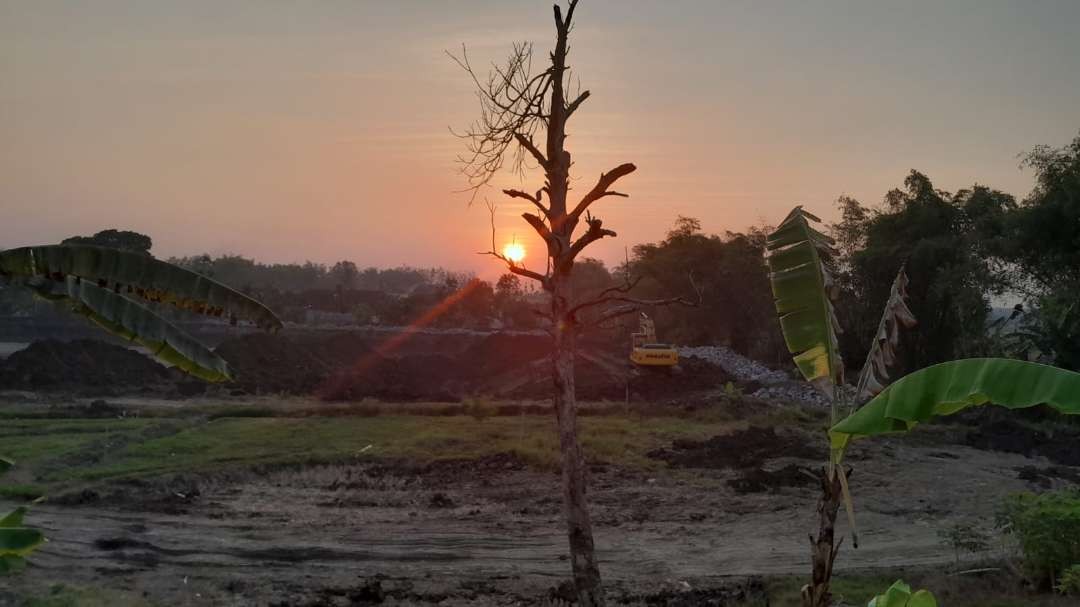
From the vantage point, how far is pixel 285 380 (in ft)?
121

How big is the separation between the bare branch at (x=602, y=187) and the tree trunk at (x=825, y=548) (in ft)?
10.9

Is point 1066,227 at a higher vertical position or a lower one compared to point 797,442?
higher

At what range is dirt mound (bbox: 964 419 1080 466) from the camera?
20859 millimetres

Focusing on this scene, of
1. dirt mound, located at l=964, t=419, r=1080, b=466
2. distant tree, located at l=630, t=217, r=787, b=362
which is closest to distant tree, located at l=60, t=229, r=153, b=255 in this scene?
distant tree, located at l=630, t=217, r=787, b=362

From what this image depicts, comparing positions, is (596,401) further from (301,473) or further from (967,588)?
(967,588)

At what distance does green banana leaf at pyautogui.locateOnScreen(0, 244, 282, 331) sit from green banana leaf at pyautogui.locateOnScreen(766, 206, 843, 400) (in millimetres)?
4213

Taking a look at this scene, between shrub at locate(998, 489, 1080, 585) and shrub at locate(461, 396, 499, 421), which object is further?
shrub at locate(461, 396, 499, 421)

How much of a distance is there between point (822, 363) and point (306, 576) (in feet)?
24.6

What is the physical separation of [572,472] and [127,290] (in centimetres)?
427

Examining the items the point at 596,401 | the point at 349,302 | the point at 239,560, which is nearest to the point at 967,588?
the point at 239,560

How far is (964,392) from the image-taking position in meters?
4.88

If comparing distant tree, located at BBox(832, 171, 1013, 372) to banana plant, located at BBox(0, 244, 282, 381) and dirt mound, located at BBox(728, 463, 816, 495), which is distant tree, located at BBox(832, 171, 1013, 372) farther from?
banana plant, located at BBox(0, 244, 282, 381)

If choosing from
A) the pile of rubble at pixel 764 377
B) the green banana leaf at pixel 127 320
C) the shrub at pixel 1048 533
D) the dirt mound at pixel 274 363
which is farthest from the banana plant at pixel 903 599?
the dirt mound at pixel 274 363

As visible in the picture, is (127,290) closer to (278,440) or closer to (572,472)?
(572,472)
